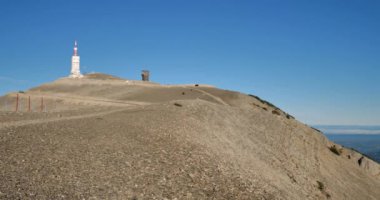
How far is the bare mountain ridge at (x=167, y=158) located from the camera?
1681 centimetres

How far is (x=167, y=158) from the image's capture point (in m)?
21.0

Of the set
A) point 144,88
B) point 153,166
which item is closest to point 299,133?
point 144,88

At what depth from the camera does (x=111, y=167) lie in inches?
730

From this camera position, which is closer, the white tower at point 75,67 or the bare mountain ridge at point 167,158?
the bare mountain ridge at point 167,158

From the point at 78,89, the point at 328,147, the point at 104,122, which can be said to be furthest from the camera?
the point at 78,89

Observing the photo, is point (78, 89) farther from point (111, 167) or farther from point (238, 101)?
point (111, 167)

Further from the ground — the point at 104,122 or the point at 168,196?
the point at 104,122

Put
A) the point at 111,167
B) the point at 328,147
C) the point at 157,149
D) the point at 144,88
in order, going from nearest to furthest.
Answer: the point at 111,167
the point at 157,149
the point at 328,147
the point at 144,88

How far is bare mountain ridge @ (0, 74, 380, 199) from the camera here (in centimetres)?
1681

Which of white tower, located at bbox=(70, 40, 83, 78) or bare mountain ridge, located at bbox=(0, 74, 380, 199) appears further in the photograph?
white tower, located at bbox=(70, 40, 83, 78)

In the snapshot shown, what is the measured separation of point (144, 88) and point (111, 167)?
148 feet

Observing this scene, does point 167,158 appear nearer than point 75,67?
Yes

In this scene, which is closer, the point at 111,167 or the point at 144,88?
the point at 111,167

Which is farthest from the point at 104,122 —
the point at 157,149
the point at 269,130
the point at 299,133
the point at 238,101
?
the point at 238,101
